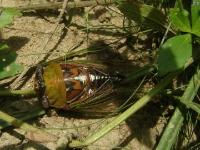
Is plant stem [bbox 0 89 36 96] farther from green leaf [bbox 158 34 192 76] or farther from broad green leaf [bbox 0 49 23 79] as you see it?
green leaf [bbox 158 34 192 76]

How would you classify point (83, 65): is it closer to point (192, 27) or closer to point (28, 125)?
point (28, 125)

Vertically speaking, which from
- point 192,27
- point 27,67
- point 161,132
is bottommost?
point 161,132

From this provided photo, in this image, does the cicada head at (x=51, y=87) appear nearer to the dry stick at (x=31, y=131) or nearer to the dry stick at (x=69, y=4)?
the dry stick at (x=31, y=131)

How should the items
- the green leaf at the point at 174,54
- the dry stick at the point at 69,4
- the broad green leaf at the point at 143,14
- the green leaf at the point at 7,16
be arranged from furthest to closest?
the dry stick at the point at 69,4 < the broad green leaf at the point at 143,14 < the green leaf at the point at 7,16 < the green leaf at the point at 174,54

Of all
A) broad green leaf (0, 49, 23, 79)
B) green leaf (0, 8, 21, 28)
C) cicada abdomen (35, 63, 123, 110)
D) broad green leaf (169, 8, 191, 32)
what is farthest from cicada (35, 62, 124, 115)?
broad green leaf (169, 8, 191, 32)

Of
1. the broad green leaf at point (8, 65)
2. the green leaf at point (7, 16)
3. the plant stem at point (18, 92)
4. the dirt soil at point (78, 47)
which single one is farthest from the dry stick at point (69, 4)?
the plant stem at point (18, 92)

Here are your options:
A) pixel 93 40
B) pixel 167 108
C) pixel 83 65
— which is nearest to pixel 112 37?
pixel 93 40
